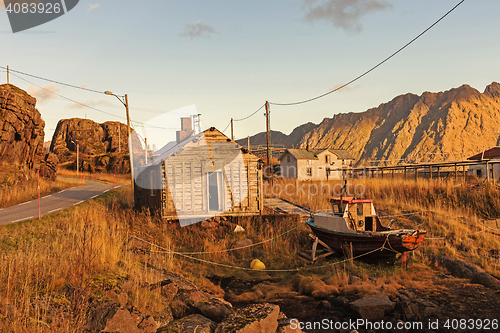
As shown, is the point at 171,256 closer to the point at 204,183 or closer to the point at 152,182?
the point at 204,183

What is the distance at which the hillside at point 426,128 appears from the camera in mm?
108625

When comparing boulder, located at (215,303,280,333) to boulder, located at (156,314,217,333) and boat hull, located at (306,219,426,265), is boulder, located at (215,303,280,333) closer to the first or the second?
boulder, located at (156,314,217,333)

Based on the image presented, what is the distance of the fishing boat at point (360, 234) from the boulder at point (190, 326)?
7884 millimetres

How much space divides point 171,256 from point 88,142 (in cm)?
7264

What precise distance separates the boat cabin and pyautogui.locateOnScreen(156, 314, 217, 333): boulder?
850 cm

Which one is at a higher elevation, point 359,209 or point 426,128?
point 426,128

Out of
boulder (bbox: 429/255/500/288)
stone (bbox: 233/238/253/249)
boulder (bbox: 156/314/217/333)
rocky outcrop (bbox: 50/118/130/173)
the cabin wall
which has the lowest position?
boulder (bbox: 429/255/500/288)

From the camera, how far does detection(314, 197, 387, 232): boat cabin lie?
13.3 metres

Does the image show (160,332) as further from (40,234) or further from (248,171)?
(248,171)

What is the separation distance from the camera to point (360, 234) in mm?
12383

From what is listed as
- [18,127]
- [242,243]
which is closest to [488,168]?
[242,243]

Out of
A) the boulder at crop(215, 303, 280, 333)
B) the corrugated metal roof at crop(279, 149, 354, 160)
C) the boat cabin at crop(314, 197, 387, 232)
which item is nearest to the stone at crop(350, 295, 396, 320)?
the boulder at crop(215, 303, 280, 333)

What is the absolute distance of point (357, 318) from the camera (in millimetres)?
8250

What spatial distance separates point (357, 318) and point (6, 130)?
96.3 ft
